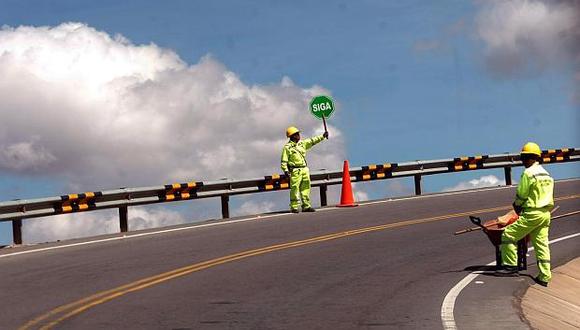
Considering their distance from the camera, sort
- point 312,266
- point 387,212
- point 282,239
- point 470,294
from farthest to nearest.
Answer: point 387,212 → point 282,239 → point 312,266 → point 470,294

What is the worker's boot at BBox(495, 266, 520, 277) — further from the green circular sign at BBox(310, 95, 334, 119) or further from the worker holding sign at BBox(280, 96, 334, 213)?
the green circular sign at BBox(310, 95, 334, 119)

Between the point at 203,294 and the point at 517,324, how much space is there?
12.5ft

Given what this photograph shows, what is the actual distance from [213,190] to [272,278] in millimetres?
11113

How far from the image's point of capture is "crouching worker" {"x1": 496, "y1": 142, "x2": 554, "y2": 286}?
38.6 feet

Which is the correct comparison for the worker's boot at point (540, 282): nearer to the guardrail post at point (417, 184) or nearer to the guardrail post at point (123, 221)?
the guardrail post at point (123, 221)

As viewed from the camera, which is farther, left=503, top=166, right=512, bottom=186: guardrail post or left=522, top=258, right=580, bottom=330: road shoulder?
left=503, top=166, right=512, bottom=186: guardrail post

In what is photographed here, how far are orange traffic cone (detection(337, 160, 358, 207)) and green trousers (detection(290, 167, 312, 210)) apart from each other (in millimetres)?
1729

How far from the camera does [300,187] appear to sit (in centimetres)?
2286

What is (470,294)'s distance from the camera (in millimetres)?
11023

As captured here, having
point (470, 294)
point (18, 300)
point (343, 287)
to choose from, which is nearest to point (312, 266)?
point (343, 287)

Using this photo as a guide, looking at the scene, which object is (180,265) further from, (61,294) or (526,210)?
(526,210)

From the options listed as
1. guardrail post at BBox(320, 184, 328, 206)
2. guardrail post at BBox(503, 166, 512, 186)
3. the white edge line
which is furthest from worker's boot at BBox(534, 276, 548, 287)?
guardrail post at BBox(503, 166, 512, 186)

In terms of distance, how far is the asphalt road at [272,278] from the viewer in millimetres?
9648

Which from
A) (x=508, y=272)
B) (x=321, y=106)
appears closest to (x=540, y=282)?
(x=508, y=272)
